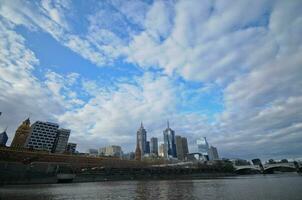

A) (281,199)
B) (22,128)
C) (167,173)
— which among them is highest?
(22,128)

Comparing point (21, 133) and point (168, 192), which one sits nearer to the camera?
point (168, 192)

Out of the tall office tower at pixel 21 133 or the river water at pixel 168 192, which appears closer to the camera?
the river water at pixel 168 192

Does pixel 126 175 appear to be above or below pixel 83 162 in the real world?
below

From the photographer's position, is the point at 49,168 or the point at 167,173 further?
the point at 167,173

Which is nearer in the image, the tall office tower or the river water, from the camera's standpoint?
the river water

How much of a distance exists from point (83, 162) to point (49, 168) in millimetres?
63392

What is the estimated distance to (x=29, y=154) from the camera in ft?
438

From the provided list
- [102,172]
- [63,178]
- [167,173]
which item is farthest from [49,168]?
[167,173]

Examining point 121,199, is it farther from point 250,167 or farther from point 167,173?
point 250,167

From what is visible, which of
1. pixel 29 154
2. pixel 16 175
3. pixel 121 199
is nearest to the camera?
pixel 121 199

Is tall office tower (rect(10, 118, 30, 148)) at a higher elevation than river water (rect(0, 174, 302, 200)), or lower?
higher

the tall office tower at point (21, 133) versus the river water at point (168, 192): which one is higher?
the tall office tower at point (21, 133)

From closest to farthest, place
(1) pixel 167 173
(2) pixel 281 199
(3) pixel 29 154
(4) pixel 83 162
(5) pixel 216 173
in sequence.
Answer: (2) pixel 281 199 → (3) pixel 29 154 → (1) pixel 167 173 → (4) pixel 83 162 → (5) pixel 216 173

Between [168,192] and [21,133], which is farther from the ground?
[21,133]
